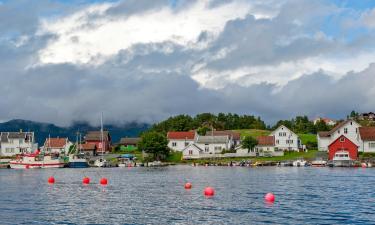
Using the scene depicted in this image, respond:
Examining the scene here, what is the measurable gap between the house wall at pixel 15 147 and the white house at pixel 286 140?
8578 centimetres

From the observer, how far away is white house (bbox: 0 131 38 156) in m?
189

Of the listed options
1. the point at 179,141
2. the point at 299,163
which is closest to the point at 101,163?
the point at 179,141

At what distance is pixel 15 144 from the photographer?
625 ft

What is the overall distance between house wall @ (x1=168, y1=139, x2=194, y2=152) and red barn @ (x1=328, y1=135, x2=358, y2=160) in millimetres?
52693

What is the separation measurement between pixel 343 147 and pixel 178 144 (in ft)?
195

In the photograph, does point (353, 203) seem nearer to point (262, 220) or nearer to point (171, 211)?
point (262, 220)

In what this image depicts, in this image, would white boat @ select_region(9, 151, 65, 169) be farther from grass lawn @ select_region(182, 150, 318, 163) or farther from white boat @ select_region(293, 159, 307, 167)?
white boat @ select_region(293, 159, 307, 167)

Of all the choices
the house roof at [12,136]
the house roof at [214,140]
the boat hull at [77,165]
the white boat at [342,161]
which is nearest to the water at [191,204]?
the white boat at [342,161]

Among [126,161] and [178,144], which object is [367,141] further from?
[126,161]

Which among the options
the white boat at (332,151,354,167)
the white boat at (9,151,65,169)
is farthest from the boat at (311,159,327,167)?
the white boat at (9,151,65,169)

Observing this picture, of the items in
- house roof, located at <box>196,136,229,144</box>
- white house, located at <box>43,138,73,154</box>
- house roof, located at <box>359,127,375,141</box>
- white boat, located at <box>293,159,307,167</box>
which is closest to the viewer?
white boat, located at <box>293,159,307,167</box>

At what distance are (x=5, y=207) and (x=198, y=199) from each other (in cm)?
2004

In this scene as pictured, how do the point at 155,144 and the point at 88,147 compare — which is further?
the point at 88,147

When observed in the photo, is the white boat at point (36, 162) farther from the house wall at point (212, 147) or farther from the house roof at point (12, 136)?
the house wall at point (212, 147)
